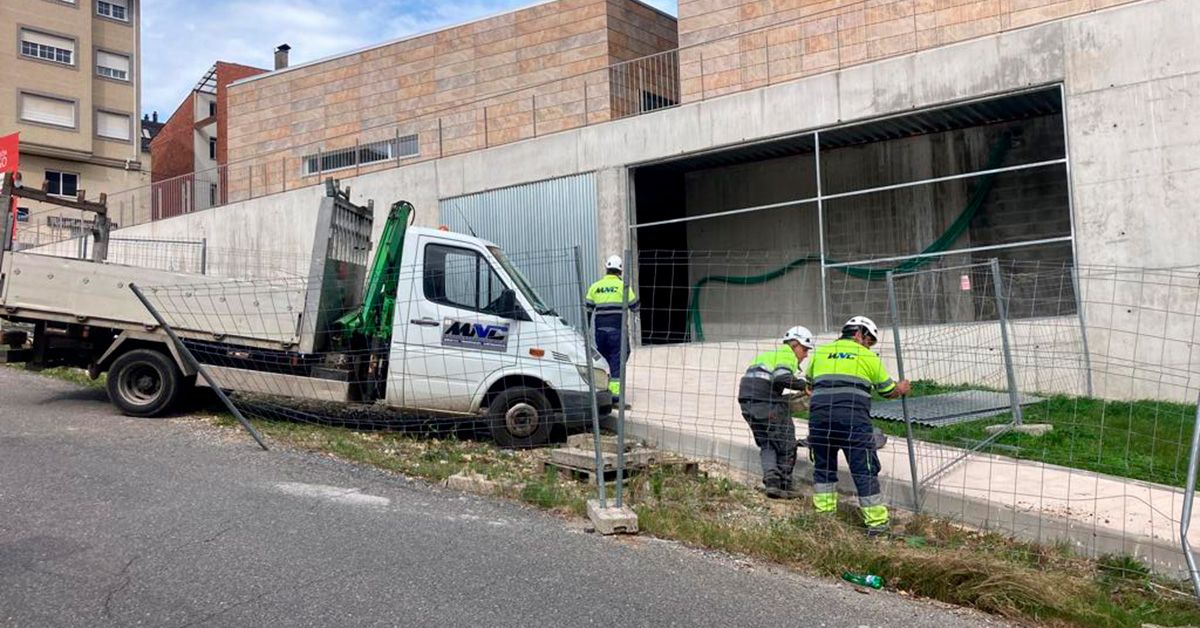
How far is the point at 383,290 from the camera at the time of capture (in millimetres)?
8789

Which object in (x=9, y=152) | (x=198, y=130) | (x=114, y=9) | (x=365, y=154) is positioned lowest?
(x=9, y=152)

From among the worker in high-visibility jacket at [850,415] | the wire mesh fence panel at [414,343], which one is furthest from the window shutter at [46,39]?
the worker in high-visibility jacket at [850,415]

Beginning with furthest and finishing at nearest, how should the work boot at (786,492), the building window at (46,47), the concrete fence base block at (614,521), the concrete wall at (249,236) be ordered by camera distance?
the building window at (46,47)
the concrete wall at (249,236)
the work boot at (786,492)
the concrete fence base block at (614,521)

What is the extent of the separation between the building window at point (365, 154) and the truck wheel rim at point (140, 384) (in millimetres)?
11536

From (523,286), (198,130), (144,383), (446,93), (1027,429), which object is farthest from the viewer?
(198,130)

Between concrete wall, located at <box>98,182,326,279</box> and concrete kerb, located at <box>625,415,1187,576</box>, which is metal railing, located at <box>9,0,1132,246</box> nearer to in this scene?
concrete wall, located at <box>98,182,326,279</box>

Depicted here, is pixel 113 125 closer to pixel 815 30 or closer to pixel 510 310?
pixel 815 30

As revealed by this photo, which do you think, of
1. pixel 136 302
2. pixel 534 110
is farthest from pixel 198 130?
pixel 136 302

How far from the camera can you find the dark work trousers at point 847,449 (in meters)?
6.12

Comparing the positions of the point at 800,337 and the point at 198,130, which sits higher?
the point at 198,130

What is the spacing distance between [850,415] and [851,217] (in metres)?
10.7

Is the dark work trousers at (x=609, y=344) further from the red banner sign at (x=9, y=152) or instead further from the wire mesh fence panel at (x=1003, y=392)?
the red banner sign at (x=9, y=152)

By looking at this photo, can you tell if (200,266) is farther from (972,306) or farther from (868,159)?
(972,306)

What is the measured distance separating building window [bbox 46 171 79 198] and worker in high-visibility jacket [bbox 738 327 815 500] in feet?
121
